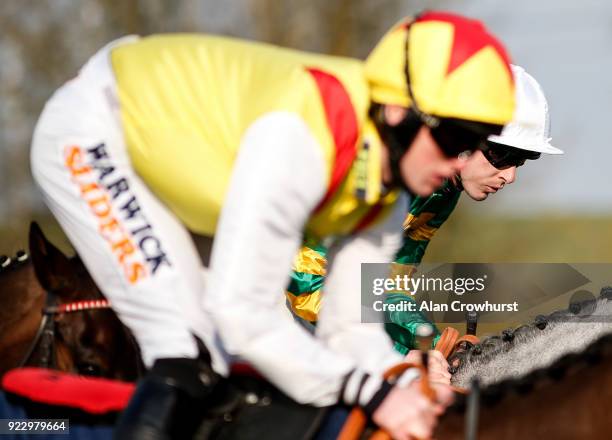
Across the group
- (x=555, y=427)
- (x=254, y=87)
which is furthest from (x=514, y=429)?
(x=254, y=87)

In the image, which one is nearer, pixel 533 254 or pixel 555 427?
pixel 555 427

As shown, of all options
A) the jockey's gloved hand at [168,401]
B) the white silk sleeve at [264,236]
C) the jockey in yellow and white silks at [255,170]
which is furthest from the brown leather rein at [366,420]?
the jockey's gloved hand at [168,401]

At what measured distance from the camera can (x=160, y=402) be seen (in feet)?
7.69

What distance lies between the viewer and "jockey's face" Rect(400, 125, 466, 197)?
2.40m

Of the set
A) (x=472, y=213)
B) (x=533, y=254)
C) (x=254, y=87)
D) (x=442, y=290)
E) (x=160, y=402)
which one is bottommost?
(x=533, y=254)

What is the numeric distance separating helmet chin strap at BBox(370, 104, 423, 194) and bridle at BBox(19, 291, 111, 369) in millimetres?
1001

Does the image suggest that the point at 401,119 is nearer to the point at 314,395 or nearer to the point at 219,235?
the point at 219,235

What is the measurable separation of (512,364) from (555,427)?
1.30m

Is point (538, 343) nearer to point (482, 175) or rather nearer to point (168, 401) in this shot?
point (482, 175)

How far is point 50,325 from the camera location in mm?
2957

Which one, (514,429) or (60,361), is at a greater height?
(514,429)

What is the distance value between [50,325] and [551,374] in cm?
142

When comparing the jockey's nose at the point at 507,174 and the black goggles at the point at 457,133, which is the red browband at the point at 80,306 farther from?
the jockey's nose at the point at 507,174

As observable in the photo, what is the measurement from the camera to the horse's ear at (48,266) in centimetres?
297
